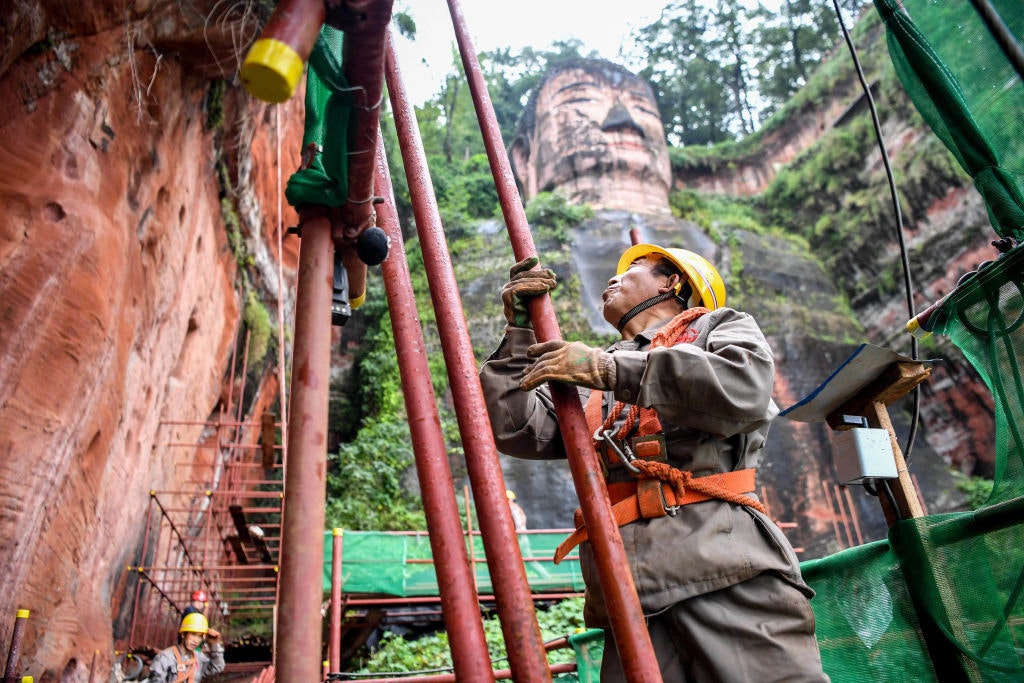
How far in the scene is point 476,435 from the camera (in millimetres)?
1798

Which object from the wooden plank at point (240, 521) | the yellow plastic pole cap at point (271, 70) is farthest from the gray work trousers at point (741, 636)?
the wooden plank at point (240, 521)

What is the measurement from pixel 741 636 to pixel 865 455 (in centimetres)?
114

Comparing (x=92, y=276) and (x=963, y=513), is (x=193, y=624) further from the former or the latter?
(x=963, y=513)

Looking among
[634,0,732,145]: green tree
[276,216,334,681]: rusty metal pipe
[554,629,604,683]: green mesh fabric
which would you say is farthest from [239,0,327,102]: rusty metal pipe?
[634,0,732,145]: green tree

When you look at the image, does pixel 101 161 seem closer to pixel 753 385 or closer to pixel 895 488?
pixel 753 385

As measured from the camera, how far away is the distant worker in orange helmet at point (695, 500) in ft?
6.44

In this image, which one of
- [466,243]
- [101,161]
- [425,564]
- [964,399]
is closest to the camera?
[101,161]

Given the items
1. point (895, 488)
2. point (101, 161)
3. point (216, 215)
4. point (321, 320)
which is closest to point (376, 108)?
point (321, 320)

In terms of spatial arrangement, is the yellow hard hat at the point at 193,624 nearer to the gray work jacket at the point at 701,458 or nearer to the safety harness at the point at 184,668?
the safety harness at the point at 184,668

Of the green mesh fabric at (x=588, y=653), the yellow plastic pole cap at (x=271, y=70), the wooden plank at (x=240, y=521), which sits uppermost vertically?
the wooden plank at (x=240, y=521)

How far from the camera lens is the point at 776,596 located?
78.5 inches

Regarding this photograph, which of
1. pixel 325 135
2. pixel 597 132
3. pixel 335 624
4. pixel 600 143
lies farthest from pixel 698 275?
pixel 597 132

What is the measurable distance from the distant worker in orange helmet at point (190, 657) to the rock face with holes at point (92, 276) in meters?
0.60

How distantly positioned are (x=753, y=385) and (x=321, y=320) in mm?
1276
